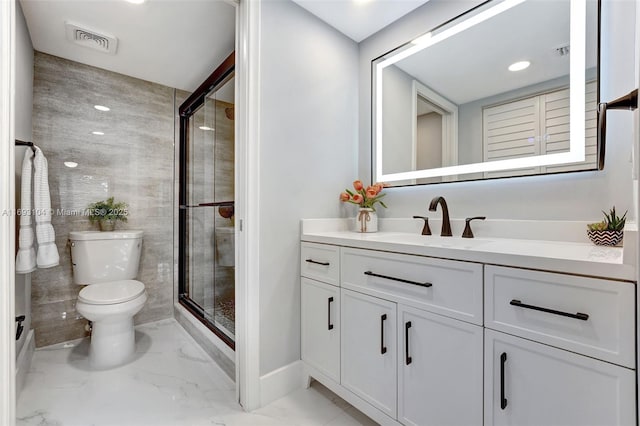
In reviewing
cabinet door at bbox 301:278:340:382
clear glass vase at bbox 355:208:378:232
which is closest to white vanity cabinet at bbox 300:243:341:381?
cabinet door at bbox 301:278:340:382

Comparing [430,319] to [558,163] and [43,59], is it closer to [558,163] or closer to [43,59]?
[558,163]

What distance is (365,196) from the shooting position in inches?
71.6

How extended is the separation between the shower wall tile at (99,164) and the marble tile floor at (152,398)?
19.4 inches

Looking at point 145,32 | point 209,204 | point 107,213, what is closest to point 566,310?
point 209,204

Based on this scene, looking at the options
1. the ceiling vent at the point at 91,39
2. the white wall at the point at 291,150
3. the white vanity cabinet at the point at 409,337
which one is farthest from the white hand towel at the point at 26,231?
the white vanity cabinet at the point at 409,337

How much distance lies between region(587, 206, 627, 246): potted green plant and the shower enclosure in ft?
6.33

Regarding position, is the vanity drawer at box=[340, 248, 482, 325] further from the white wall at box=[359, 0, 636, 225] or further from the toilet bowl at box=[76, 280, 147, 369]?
the toilet bowl at box=[76, 280, 147, 369]

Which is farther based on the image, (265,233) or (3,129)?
(265,233)

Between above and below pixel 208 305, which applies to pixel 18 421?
below

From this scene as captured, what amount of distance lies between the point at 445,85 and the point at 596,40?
2.08ft

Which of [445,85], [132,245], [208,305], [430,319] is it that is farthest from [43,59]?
[430,319]

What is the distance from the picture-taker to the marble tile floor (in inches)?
54.6

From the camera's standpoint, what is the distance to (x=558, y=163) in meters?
1.24

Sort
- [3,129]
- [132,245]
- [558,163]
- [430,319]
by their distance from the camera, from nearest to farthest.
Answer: [3,129], [430,319], [558,163], [132,245]
